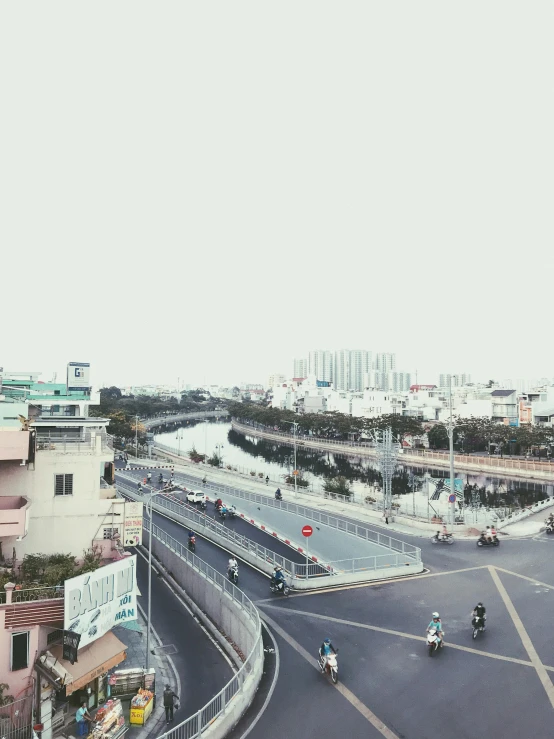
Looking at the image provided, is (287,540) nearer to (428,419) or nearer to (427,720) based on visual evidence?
(427,720)

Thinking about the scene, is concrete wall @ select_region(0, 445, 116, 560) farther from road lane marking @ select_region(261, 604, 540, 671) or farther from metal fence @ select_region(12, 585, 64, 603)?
road lane marking @ select_region(261, 604, 540, 671)

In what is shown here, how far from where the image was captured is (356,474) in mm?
76750

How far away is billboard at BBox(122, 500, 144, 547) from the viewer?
68.5 ft

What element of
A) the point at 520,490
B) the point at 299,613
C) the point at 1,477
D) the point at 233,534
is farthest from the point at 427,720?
the point at 520,490

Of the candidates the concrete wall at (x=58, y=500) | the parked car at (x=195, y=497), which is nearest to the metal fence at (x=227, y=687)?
the concrete wall at (x=58, y=500)

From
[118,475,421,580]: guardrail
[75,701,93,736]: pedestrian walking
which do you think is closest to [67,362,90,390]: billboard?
[118,475,421,580]: guardrail

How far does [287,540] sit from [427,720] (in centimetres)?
1736

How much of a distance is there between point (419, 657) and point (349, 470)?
67.4 metres

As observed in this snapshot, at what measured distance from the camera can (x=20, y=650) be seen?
46.1 feet

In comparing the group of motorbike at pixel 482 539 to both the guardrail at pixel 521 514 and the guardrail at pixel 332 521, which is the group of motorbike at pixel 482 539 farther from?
the guardrail at pixel 521 514

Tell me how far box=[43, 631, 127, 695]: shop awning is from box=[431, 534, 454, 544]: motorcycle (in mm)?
16668

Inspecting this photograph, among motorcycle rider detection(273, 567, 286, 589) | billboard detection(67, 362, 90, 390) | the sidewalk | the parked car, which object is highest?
billboard detection(67, 362, 90, 390)

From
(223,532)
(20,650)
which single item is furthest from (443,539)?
(20,650)

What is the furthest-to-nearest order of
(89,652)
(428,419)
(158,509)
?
(428,419) → (158,509) → (89,652)
